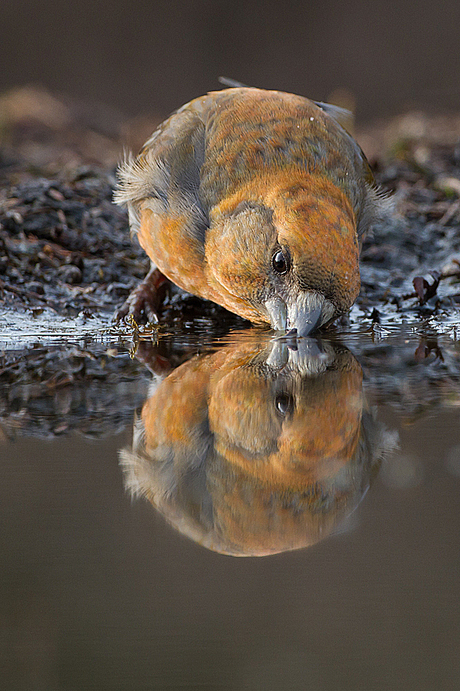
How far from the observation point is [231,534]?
4.85 feet

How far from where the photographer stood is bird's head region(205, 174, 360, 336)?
3.18 metres

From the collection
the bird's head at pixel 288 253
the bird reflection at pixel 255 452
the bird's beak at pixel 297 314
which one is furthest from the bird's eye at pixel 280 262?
the bird reflection at pixel 255 452

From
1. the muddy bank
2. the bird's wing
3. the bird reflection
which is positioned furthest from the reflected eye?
the muddy bank

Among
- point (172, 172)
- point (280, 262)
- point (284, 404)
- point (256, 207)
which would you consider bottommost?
point (284, 404)

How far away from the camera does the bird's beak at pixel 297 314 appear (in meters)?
3.30

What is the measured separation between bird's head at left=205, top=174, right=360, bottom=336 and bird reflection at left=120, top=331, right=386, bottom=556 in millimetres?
521

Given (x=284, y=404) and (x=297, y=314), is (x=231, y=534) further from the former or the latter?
(x=297, y=314)

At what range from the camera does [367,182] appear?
4203mm

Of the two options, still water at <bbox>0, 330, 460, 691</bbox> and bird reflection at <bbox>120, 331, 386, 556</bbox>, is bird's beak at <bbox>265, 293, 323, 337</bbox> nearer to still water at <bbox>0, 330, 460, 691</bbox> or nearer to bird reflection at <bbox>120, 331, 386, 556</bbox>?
bird reflection at <bbox>120, 331, 386, 556</bbox>

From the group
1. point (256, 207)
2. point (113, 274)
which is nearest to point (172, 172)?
point (256, 207)

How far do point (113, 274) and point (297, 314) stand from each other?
1.94m

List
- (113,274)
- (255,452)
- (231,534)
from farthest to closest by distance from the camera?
(113,274) < (255,452) < (231,534)

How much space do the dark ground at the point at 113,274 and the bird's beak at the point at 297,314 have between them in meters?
0.26

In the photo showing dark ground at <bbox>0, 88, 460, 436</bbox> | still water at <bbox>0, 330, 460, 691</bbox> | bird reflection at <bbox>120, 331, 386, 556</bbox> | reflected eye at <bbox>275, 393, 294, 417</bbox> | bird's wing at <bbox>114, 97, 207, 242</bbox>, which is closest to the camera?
still water at <bbox>0, 330, 460, 691</bbox>
